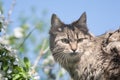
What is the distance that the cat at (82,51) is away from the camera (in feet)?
17.8

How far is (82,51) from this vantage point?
5730 millimetres

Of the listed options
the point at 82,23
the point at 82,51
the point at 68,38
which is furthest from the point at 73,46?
the point at 82,23

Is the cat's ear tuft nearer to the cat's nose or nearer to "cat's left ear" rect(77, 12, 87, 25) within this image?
"cat's left ear" rect(77, 12, 87, 25)

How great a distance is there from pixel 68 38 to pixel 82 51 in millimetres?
429

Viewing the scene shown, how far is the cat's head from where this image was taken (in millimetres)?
5691

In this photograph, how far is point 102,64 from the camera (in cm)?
553

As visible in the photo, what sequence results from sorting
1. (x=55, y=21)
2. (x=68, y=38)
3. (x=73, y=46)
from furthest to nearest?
(x=55, y=21)
(x=68, y=38)
(x=73, y=46)

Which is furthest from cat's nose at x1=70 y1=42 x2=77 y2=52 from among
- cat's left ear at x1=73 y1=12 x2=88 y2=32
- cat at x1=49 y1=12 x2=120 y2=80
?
cat's left ear at x1=73 y1=12 x2=88 y2=32

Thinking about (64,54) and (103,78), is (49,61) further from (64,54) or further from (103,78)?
(103,78)

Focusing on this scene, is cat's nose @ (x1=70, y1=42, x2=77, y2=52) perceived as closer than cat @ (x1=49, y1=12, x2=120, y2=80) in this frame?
No

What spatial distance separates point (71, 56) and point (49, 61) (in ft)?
6.46

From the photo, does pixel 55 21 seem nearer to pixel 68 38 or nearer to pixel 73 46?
pixel 68 38

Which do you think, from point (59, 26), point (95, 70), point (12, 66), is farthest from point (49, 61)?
point (12, 66)

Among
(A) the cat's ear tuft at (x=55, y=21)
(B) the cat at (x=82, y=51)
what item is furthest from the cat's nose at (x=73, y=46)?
(A) the cat's ear tuft at (x=55, y=21)
